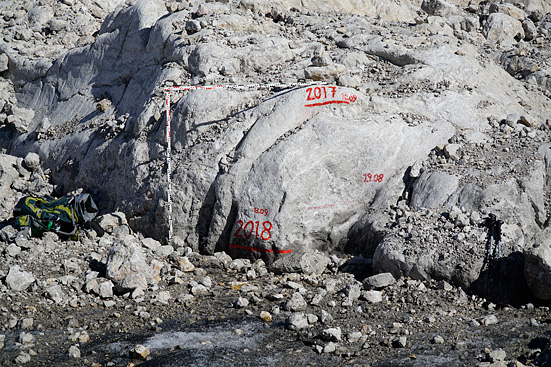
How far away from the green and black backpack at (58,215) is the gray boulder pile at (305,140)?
604mm

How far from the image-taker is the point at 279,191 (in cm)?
936

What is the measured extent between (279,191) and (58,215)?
414cm

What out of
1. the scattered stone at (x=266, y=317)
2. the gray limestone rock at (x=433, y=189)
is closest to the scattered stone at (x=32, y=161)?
the scattered stone at (x=266, y=317)

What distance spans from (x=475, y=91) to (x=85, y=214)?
803 centimetres

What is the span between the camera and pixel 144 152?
419 inches

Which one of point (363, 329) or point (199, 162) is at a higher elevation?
point (199, 162)

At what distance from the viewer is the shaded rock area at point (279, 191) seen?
704cm

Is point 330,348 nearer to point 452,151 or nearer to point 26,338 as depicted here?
point 26,338

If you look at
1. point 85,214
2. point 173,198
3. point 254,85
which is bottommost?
point 85,214

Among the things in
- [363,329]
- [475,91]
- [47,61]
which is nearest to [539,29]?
[475,91]

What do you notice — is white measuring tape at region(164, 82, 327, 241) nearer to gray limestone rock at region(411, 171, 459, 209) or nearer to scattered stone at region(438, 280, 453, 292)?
gray limestone rock at region(411, 171, 459, 209)

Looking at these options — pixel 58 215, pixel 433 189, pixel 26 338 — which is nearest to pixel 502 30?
pixel 433 189

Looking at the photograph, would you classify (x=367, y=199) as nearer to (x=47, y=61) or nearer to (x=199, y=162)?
(x=199, y=162)

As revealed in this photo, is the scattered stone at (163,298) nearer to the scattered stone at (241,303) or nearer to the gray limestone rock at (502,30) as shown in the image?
the scattered stone at (241,303)
